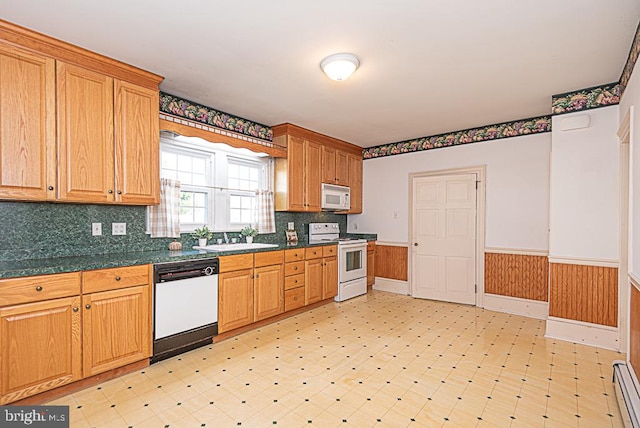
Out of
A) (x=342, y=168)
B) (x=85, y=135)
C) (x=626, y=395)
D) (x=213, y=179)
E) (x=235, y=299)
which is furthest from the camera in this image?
(x=342, y=168)

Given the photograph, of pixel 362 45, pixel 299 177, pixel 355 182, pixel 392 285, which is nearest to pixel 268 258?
pixel 299 177

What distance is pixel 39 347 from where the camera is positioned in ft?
6.67

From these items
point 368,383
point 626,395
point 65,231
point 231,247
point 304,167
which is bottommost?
point 368,383

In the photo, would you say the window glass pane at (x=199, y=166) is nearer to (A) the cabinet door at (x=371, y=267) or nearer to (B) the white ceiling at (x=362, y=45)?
(B) the white ceiling at (x=362, y=45)

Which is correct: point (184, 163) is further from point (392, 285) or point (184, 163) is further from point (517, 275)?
point (517, 275)

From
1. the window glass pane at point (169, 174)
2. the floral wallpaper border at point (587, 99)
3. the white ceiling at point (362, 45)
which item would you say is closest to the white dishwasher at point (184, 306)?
the window glass pane at point (169, 174)

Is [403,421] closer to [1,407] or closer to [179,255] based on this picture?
[179,255]

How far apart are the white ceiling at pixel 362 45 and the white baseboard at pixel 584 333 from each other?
7.53ft

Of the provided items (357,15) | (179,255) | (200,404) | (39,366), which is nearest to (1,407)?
(39,366)

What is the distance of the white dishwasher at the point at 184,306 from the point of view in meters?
2.65

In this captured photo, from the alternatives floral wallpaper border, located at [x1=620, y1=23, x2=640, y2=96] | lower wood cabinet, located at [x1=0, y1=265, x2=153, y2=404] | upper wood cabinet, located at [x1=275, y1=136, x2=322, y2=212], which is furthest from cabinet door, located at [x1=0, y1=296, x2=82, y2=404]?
floral wallpaper border, located at [x1=620, y1=23, x2=640, y2=96]

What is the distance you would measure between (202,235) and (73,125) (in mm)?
1543

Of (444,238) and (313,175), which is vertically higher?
(313,175)

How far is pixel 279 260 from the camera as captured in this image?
3.77 metres
